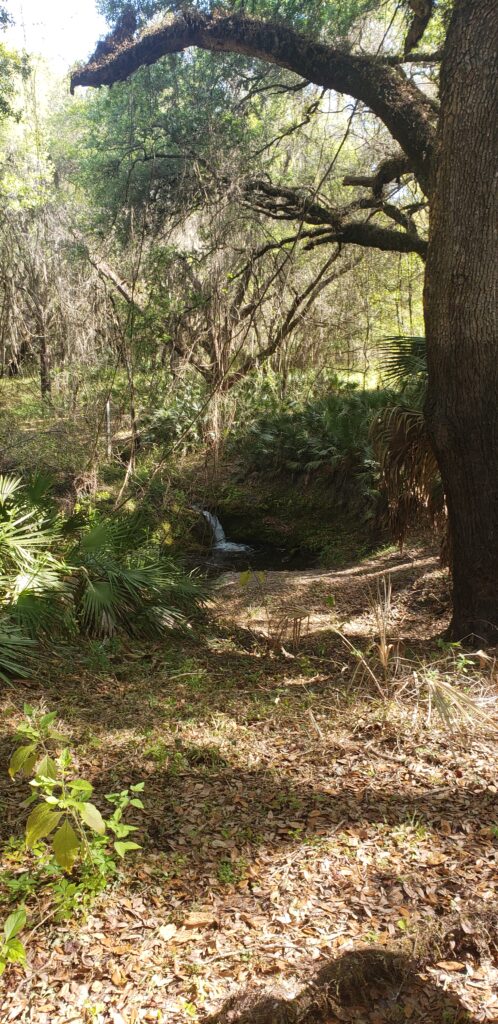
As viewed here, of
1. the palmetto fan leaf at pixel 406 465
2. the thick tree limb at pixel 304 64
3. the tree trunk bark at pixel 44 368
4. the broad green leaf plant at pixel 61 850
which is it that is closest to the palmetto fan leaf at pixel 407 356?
the palmetto fan leaf at pixel 406 465

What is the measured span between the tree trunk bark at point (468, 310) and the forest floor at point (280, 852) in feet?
2.77

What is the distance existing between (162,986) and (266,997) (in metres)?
0.37

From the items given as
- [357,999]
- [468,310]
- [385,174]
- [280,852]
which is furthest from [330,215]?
[357,999]

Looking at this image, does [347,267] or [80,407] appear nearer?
[80,407]

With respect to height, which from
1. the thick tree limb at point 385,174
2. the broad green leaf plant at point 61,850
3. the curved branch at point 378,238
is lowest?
the broad green leaf plant at point 61,850

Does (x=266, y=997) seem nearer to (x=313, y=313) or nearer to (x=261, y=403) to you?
(x=261, y=403)

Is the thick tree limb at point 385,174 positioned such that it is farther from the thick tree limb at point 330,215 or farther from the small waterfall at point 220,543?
the small waterfall at point 220,543

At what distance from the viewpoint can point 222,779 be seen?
3.95 m

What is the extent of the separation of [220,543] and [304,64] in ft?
23.1

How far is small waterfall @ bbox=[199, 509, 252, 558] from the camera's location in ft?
39.3

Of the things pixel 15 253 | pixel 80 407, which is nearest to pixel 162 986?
pixel 80 407

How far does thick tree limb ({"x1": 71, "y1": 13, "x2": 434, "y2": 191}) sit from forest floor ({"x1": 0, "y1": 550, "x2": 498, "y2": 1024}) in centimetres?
570

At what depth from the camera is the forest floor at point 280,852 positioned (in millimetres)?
2506

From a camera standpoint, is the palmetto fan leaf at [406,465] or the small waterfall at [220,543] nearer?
the palmetto fan leaf at [406,465]
